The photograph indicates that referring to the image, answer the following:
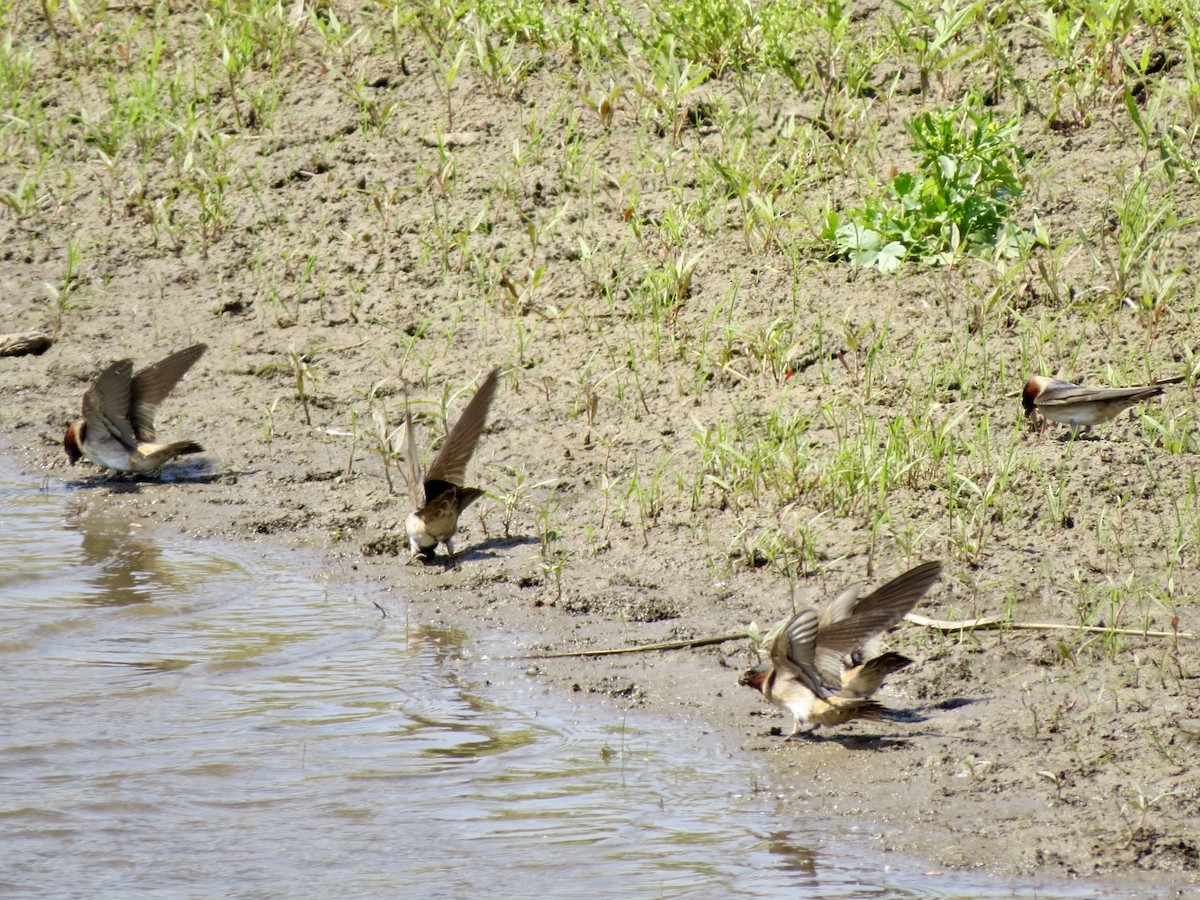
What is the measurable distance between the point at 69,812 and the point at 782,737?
206 cm

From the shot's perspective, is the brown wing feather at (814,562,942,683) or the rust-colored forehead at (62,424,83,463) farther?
the rust-colored forehead at (62,424,83,463)

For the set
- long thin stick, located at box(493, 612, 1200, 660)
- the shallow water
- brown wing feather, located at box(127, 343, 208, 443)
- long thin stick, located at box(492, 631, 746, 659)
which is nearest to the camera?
the shallow water

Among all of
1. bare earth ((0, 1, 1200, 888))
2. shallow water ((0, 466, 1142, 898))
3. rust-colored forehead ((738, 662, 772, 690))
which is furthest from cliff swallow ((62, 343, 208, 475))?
rust-colored forehead ((738, 662, 772, 690))

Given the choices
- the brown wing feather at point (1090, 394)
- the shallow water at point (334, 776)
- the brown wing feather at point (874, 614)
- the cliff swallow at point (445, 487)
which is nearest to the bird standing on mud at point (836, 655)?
the brown wing feather at point (874, 614)

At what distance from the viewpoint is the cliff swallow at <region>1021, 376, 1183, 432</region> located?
19.4 ft

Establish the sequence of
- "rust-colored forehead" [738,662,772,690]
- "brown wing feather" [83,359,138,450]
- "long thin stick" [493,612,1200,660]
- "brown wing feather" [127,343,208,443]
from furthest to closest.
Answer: "brown wing feather" [127,343,208,443] < "brown wing feather" [83,359,138,450] < "long thin stick" [493,612,1200,660] < "rust-colored forehead" [738,662,772,690]

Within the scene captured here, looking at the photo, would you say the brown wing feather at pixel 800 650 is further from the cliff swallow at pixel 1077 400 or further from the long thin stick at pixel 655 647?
the cliff swallow at pixel 1077 400

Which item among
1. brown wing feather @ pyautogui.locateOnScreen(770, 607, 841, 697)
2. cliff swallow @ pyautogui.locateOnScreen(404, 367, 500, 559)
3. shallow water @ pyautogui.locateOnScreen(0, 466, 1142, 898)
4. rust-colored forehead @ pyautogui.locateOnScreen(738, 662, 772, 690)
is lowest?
shallow water @ pyautogui.locateOnScreen(0, 466, 1142, 898)

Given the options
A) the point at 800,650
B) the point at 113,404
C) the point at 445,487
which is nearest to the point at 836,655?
the point at 800,650

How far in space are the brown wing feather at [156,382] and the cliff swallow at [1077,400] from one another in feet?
12.9

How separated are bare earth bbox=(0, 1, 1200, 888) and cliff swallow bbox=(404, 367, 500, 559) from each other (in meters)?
0.16

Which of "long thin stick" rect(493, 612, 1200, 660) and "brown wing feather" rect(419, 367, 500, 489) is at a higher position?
"brown wing feather" rect(419, 367, 500, 489)

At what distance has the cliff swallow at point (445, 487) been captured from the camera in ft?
20.1

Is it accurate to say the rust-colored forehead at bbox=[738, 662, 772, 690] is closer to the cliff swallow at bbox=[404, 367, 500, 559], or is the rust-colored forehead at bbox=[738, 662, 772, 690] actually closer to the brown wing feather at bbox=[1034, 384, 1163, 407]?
the cliff swallow at bbox=[404, 367, 500, 559]
